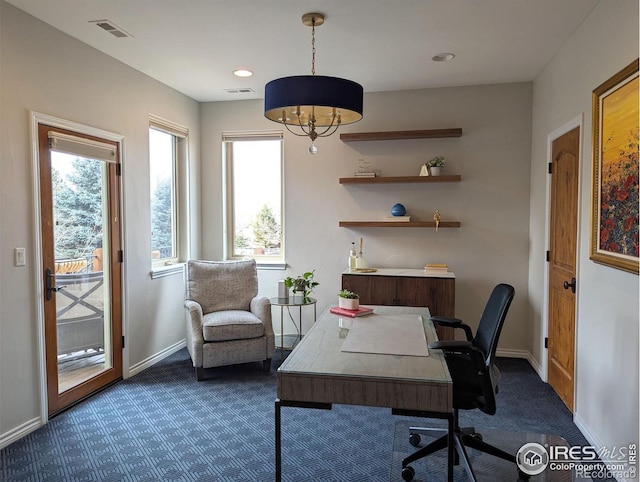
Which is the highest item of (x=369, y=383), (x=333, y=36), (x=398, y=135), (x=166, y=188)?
(x=333, y=36)

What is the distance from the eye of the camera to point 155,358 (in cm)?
428

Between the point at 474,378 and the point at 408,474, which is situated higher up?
the point at 474,378

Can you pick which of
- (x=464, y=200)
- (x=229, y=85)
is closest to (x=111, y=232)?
(x=229, y=85)

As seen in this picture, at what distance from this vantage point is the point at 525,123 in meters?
4.30

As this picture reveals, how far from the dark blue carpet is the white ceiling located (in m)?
2.73

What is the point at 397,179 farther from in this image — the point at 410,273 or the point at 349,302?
the point at 349,302

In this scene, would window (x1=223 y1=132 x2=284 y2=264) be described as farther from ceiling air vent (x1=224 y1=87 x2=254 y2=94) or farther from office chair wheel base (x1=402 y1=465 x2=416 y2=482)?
office chair wheel base (x1=402 y1=465 x2=416 y2=482)

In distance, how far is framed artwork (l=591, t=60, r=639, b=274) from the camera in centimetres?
218

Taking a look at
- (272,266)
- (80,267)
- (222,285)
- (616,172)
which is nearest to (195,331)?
(222,285)

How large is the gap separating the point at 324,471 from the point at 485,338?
1165 millimetres

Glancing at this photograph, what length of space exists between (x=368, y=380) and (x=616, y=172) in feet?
5.91

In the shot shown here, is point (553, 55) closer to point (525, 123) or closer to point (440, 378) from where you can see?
point (525, 123)

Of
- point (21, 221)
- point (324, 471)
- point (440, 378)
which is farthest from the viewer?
point (21, 221)

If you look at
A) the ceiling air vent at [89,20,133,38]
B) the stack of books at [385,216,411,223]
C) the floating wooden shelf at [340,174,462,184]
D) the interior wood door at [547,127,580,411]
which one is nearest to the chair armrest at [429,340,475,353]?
the interior wood door at [547,127,580,411]
